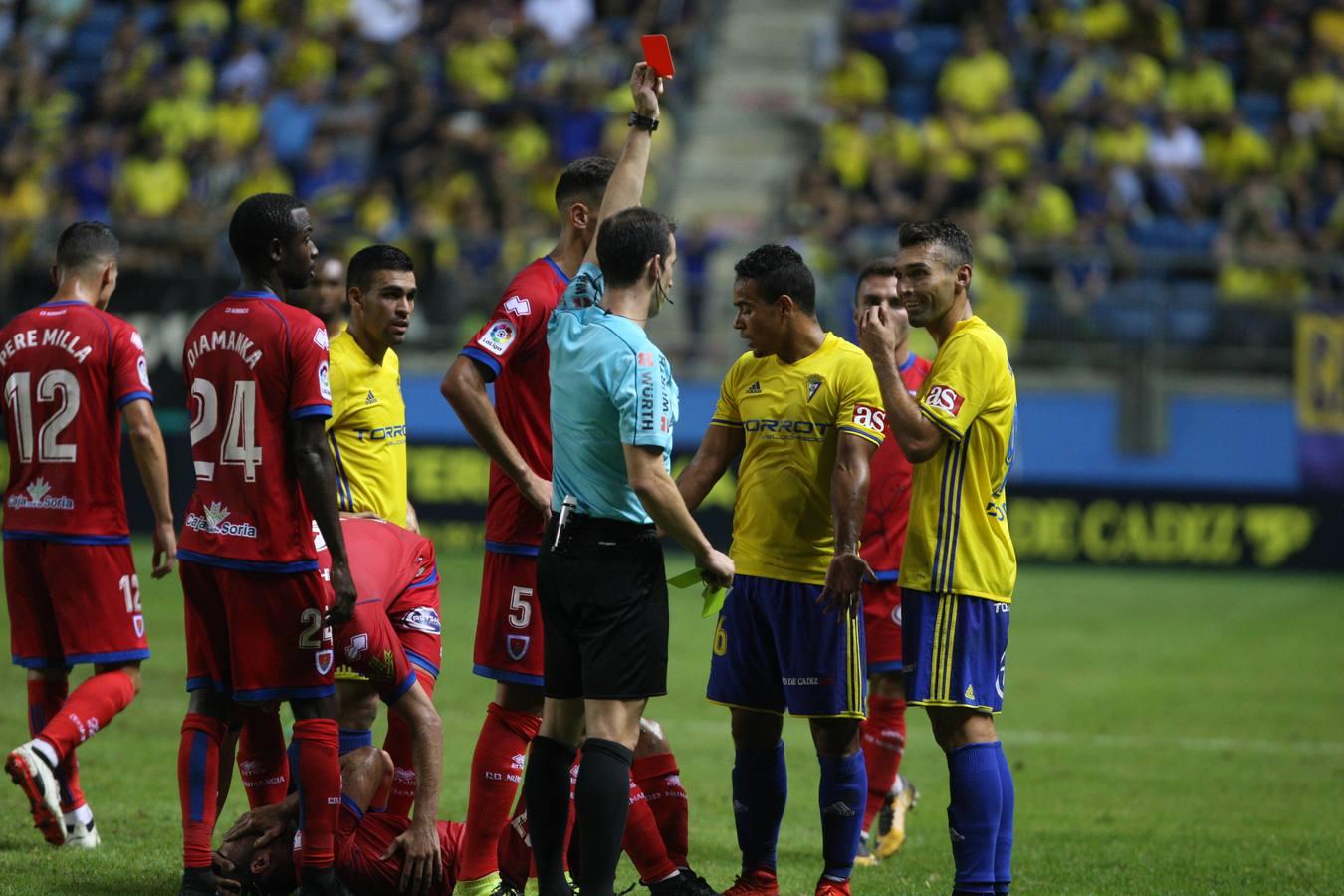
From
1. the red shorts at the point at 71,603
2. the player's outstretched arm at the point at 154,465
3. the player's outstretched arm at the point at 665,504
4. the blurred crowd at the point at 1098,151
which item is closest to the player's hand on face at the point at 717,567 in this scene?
the player's outstretched arm at the point at 665,504

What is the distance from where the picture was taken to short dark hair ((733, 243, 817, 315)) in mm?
6758

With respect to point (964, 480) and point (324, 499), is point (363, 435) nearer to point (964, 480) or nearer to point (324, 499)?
point (324, 499)

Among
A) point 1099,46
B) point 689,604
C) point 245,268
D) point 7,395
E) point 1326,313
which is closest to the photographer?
point 245,268

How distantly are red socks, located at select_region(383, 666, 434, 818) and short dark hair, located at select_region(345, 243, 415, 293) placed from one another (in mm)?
1693

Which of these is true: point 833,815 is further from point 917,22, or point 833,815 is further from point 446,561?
point 917,22

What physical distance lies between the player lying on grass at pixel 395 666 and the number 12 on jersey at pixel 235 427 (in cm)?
51

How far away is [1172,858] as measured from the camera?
25.9ft

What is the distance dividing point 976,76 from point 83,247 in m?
17.5

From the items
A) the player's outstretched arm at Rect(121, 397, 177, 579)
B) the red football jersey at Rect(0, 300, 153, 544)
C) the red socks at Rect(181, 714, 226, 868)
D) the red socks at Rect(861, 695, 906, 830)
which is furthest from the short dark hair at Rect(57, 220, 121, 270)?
the red socks at Rect(861, 695, 906, 830)

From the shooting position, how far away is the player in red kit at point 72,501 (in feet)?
25.0

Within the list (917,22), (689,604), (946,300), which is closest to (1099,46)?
(917,22)

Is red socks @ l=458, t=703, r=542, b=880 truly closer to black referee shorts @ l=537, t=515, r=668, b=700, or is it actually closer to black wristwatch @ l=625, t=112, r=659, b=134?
black referee shorts @ l=537, t=515, r=668, b=700

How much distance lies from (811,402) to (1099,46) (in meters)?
18.3

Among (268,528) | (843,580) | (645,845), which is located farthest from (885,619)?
(268,528)
